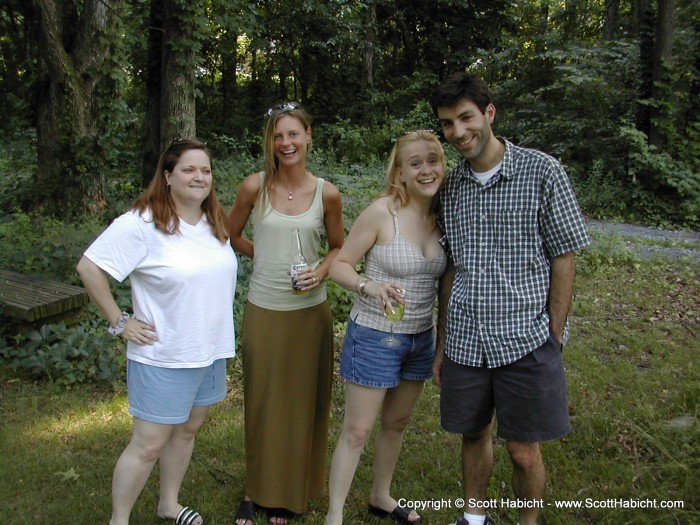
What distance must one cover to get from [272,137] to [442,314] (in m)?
1.14

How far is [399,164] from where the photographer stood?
2.58 m

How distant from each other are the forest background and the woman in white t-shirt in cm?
79

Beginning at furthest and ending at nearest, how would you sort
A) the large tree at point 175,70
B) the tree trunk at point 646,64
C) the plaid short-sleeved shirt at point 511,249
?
1. the tree trunk at point 646,64
2. the large tree at point 175,70
3. the plaid short-sleeved shirt at point 511,249

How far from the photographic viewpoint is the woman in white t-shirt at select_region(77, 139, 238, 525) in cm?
235

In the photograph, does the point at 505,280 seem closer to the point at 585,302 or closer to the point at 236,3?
the point at 585,302

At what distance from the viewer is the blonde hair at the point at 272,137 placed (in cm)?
271

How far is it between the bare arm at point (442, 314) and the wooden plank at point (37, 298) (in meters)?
3.27

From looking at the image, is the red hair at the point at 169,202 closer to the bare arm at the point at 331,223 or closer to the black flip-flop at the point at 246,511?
the bare arm at the point at 331,223

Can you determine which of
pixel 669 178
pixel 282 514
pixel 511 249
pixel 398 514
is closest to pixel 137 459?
pixel 282 514

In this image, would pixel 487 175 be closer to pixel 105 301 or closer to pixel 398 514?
pixel 105 301

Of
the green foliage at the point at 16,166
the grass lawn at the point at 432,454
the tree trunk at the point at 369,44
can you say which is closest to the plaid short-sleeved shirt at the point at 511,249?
the grass lawn at the point at 432,454

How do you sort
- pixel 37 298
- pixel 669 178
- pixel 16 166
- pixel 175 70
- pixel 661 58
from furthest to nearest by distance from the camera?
pixel 16 166 < pixel 661 58 < pixel 669 178 < pixel 175 70 < pixel 37 298

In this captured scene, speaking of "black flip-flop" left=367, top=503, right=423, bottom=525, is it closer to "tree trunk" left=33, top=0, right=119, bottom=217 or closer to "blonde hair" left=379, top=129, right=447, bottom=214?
"blonde hair" left=379, top=129, right=447, bottom=214

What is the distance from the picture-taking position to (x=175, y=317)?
7.92 feet
